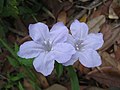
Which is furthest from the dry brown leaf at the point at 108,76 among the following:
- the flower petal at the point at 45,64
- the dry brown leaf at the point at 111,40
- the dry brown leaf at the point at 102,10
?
the flower petal at the point at 45,64

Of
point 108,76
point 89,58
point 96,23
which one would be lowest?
point 108,76

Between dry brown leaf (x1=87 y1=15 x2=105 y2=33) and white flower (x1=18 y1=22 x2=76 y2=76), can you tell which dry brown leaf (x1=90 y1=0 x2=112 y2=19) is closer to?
dry brown leaf (x1=87 y1=15 x2=105 y2=33)

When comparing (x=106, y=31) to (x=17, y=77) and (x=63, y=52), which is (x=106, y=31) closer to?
(x=17, y=77)

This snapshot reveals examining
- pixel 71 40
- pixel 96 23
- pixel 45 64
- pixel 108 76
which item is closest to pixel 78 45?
pixel 71 40

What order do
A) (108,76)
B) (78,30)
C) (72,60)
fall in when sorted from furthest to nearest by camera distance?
1. (108,76)
2. (78,30)
3. (72,60)

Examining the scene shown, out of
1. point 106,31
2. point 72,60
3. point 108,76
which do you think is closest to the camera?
point 72,60

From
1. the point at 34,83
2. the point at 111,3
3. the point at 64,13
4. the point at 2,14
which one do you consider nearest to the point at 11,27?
the point at 2,14

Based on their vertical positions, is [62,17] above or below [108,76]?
above
